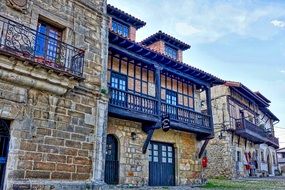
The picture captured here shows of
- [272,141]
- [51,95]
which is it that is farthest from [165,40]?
[272,141]

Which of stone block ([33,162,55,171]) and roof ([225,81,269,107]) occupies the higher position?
roof ([225,81,269,107])

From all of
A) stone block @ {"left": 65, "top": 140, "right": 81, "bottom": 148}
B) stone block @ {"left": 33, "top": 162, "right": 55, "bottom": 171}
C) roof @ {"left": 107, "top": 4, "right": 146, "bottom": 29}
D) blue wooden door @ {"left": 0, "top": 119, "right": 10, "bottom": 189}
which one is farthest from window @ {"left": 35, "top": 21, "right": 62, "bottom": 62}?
roof @ {"left": 107, "top": 4, "right": 146, "bottom": 29}

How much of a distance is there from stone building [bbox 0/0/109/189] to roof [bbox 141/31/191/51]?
751 centimetres

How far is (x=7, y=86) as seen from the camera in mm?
6680

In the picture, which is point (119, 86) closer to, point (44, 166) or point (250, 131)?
point (44, 166)

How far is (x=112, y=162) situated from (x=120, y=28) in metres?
7.23

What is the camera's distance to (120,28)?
1522 centimetres

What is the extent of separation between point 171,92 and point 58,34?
760 centimetres

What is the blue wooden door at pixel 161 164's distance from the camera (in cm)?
1320

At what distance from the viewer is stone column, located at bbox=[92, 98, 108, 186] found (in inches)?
323

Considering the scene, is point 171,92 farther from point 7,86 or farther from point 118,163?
point 7,86

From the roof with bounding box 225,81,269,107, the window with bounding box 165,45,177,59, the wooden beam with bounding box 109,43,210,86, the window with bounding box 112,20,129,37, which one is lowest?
the wooden beam with bounding box 109,43,210,86

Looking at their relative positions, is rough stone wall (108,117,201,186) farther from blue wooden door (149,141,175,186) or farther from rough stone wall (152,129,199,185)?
blue wooden door (149,141,175,186)

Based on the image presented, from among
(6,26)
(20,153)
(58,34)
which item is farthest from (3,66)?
(58,34)
